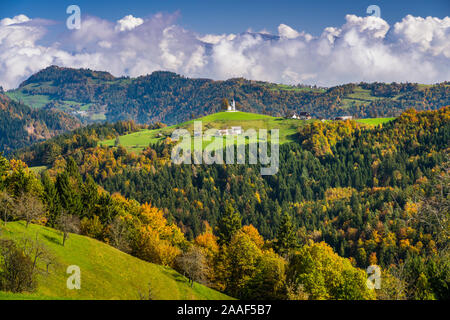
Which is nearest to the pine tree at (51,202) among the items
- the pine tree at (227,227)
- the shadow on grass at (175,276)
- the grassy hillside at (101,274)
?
the grassy hillside at (101,274)

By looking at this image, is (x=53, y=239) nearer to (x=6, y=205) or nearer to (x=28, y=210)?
(x=28, y=210)

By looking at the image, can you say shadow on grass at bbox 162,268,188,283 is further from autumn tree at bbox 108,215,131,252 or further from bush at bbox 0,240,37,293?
bush at bbox 0,240,37,293

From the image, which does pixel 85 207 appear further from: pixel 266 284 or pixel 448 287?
pixel 448 287

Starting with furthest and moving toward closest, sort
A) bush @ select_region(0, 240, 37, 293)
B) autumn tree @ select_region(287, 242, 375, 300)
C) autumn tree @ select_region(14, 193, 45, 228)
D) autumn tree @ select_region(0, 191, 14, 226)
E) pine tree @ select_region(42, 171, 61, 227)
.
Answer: pine tree @ select_region(42, 171, 61, 227)
autumn tree @ select_region(0, 191, 14, 226)
autumn tree @ select_region(14, 193, 45, 228)
autumn tree @ select_region(287, 242, 375, 300)
bush @ select_region(0, 240, 37, 293)

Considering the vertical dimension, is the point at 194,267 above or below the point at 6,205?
below

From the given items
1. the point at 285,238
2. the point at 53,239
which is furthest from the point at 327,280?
the point at 53,239

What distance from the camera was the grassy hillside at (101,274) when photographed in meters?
42.1

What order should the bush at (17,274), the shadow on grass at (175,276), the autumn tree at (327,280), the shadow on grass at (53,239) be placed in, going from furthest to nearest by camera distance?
the shadow on grass at (175,276)
the shadow on grass at (53,239)
the autumn tree at (327,280)
the bush at (17,274)

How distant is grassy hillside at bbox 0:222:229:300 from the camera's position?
4212cm

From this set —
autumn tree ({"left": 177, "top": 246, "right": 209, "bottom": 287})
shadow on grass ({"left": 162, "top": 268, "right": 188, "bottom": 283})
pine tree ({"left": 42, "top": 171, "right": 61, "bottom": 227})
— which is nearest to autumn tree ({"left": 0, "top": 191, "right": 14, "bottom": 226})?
pine tree ({"left": 42, "top": 171, "right": 61, "bottom": 227})

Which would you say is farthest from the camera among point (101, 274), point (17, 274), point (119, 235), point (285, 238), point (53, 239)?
point (285, 238)

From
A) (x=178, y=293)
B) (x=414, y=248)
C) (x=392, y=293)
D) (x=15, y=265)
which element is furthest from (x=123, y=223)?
(x=414, y=248)

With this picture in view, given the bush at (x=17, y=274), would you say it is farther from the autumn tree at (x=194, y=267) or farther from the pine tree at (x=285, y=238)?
the pine tree at (x=285, y=238)

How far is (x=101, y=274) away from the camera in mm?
47562
